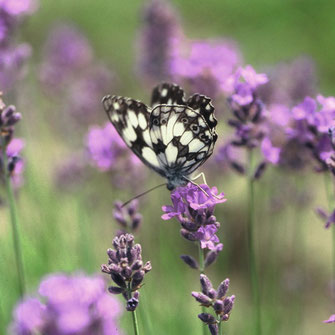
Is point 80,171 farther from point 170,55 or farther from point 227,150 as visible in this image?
point 227,150

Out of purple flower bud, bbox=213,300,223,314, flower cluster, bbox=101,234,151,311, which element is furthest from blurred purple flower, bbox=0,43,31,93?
purple flower bud, bbox=213,300,223,314

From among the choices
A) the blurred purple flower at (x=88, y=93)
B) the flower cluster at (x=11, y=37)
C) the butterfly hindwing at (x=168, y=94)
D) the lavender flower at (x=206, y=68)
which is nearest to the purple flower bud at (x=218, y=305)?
the butterfly hindwing at (x=168, y=94)

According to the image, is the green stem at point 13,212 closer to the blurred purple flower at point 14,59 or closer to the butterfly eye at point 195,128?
the butterfly eye at point 195,128

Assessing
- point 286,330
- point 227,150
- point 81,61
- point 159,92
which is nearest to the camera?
point 159,92

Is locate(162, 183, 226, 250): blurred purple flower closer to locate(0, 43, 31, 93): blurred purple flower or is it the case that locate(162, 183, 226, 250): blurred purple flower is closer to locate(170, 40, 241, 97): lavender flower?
locate(170, 40, 241, 97): lavender flower

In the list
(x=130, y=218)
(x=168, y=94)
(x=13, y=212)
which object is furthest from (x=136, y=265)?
(x=168, y=94)

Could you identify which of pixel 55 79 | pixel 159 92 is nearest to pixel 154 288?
pixel 159 92
